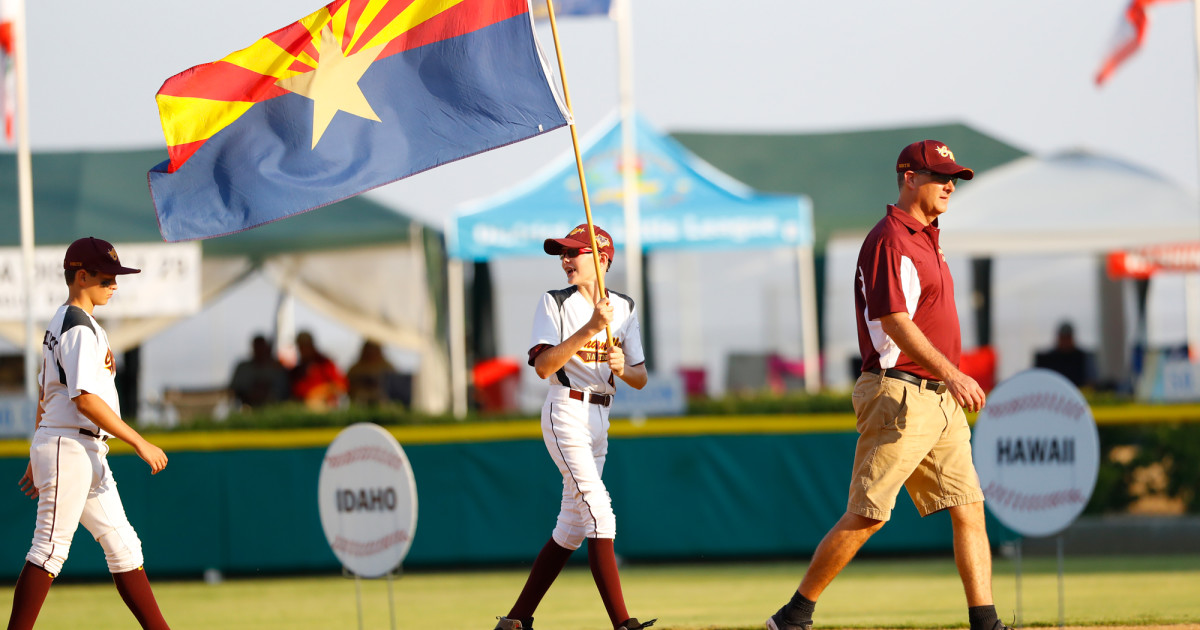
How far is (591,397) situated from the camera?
5.90 meters

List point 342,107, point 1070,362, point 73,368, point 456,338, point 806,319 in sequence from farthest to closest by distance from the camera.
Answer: point 806,319
point 456,338
point 1070,362
point 342,107
point 73,368

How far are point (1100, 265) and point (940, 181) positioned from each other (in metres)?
14.2

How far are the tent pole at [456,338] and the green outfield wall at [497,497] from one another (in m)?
4.99

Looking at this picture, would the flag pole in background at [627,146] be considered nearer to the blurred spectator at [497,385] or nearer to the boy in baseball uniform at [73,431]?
the blurred spectator at [497,385]

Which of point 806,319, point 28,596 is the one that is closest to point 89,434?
point 28,596

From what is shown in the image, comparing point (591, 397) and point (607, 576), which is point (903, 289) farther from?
point (607, 576)

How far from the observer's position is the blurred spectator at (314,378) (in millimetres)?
14594

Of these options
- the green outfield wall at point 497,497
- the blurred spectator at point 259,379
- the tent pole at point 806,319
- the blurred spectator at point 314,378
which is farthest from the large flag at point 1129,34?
the blurred spectator at point 259,379

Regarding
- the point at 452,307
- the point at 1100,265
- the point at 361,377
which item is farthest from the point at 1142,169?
the point at 361,377

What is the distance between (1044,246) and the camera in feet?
50.1

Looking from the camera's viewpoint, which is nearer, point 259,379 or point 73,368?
point 73,368

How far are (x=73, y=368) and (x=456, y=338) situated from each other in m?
10.5

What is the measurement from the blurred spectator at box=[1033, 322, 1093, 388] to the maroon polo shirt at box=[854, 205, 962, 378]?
9.74m

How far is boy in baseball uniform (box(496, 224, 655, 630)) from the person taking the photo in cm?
578
